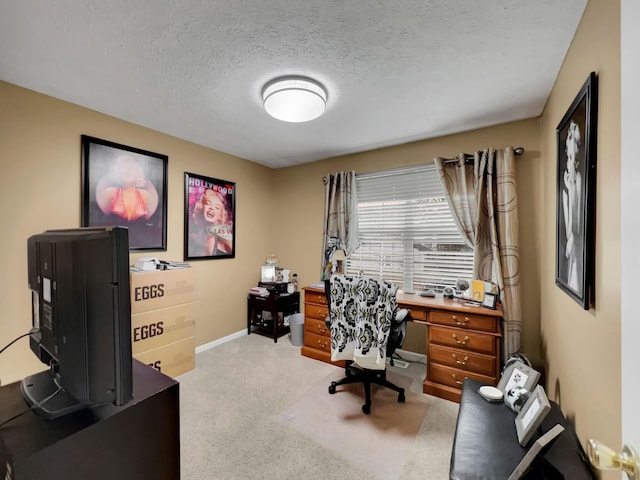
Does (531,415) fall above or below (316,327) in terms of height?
above

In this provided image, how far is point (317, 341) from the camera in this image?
3162mm

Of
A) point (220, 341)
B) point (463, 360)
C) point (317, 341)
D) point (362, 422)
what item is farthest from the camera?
point (220, 341)

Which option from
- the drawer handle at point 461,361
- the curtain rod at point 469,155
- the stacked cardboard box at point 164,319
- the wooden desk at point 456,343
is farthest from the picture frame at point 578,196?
the stacked cardboard box at point 164,319

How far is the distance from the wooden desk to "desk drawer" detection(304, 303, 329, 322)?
0.90m

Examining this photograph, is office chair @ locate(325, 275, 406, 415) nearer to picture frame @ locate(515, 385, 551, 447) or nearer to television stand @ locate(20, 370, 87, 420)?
picture frame @ locate(515, 385, 551, 447)

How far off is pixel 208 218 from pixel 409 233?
2.44 metres

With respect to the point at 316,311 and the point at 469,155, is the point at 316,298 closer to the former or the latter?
the point at 316,311

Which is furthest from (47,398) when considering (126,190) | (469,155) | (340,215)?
(469,155)

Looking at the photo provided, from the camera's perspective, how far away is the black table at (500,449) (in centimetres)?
110

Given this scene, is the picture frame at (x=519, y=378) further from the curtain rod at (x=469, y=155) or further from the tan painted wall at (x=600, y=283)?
the curtain rod at (x=469, y=155)

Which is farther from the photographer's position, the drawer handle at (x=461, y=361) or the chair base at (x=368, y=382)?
the drawer handle at (x=461, y=361)

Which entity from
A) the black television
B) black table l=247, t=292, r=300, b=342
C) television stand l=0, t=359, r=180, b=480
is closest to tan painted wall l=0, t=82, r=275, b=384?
black table l=247, t=292, r=300, b=342

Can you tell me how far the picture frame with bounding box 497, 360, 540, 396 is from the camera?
5.15 feet

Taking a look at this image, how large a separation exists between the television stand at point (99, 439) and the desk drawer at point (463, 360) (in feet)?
6.97
